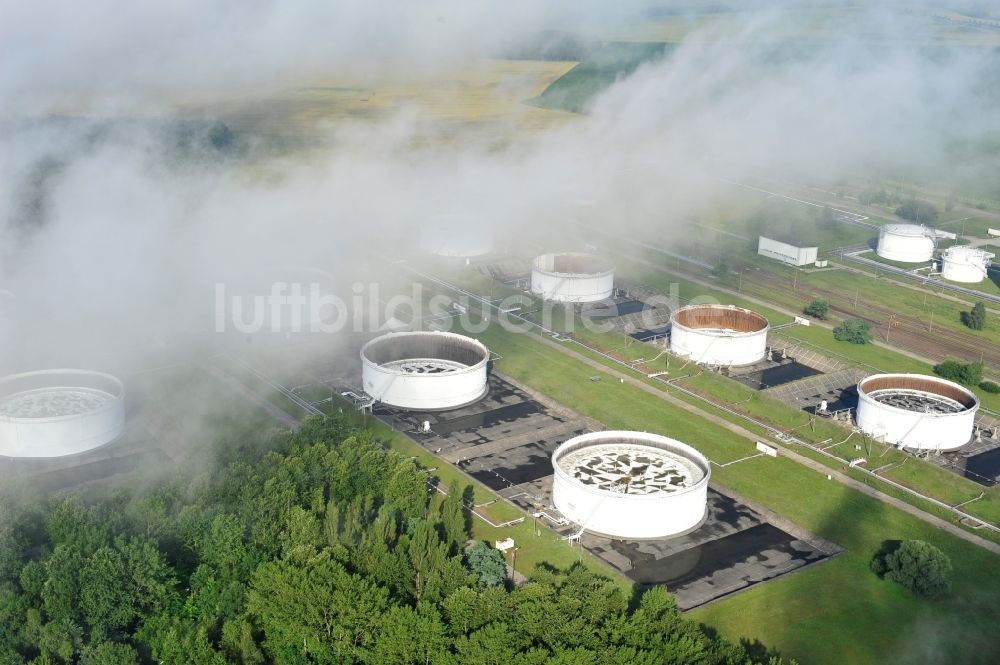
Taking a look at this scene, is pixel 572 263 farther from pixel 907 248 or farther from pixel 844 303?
pixel 907 248

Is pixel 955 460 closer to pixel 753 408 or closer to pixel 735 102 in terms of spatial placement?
pixel 753 408

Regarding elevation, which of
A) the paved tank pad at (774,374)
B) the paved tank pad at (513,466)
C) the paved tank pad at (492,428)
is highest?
the paved tank pad at (513,466)

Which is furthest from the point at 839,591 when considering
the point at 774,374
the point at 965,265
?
the point at 965,265

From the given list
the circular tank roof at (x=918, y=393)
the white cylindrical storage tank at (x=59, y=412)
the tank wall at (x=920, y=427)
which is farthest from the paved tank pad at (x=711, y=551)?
the white cylindrical storage tank at (x=59, y=412)

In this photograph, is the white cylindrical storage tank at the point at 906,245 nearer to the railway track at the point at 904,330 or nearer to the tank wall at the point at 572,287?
the railway track at the point at 904,330

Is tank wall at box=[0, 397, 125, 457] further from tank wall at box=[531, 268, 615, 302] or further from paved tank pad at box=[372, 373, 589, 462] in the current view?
tank wall at box=[531, 268, 615, 302]

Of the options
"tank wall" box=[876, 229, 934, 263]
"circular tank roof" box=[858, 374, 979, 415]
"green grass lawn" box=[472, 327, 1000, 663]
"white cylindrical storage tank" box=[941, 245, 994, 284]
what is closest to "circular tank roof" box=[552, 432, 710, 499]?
"green grass lawn" box=[472, 327, 1000, 663]
